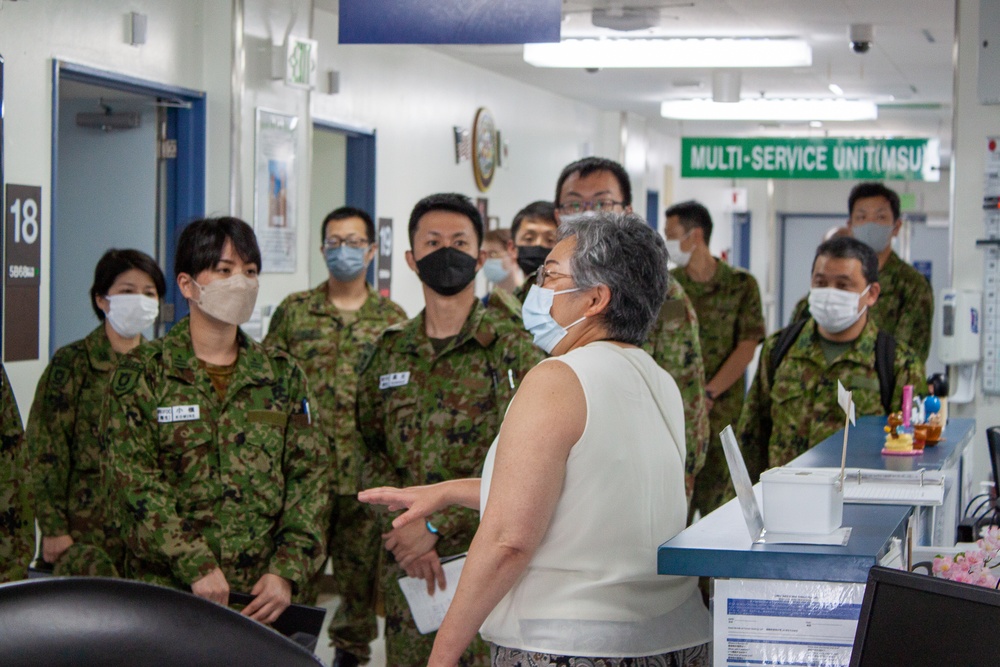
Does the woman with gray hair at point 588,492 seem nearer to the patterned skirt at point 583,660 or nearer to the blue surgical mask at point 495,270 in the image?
the patterned skirt at point 583,660

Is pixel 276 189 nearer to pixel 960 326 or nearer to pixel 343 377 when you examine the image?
pixel 343 377

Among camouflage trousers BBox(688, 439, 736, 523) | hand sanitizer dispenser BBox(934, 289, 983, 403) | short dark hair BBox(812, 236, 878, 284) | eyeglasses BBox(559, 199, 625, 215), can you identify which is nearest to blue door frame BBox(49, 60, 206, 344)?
eyeglasses BBox(559, 199, 625, 215)

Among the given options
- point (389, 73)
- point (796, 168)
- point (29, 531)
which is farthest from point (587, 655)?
point (796, 168)

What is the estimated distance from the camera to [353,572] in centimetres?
452

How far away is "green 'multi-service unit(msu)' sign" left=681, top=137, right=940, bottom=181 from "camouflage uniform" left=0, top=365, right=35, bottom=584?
247 inches

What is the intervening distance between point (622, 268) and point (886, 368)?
1.88m

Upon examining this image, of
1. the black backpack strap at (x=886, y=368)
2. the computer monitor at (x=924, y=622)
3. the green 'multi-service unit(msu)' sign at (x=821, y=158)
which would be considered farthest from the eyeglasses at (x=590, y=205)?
the green 'multi-service unit(msu)' sign at (x=821, y=158)

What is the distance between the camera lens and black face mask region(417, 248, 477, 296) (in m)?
3.36

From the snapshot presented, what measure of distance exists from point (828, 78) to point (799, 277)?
851 cm

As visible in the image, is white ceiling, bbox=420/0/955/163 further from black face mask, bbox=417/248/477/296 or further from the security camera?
black face mask, bbox=417/248/477/296

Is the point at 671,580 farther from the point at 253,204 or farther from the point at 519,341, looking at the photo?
the point at 253,204

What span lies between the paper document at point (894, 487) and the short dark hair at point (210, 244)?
5.32ft

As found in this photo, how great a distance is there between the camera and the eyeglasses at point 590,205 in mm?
3709

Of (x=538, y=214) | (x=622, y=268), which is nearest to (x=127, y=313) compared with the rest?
(x=538, y=214)
